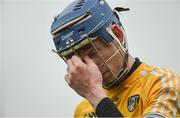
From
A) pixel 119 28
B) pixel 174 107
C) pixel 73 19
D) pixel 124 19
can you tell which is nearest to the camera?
pixel 174 107

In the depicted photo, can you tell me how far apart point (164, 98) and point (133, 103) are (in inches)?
5.6

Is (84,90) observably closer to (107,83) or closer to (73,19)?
(107,83)

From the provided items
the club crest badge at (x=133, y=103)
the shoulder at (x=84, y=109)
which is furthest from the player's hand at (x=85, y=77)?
the shoulder at (x=84, y=109)

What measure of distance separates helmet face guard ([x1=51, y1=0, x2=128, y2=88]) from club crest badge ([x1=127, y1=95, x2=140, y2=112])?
10 cm

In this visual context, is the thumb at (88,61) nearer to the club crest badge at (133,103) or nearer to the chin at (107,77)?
the chin at (107,77)

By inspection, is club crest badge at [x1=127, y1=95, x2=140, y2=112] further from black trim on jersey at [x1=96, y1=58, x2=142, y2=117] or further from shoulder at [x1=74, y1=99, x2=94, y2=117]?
shoulder at [x1=74, y1=99, x2=94, y2=117]

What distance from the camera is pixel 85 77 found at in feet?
4.53

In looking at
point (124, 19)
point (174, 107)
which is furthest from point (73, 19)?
point (124, 19)

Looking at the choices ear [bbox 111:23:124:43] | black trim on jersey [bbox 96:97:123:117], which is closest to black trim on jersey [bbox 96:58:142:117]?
black trim on jersey [bbox 96:97:123:117]

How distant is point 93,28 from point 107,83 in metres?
0.23

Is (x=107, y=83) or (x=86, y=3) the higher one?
(x=86, y=3)

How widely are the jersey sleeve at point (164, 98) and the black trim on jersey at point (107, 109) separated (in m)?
0.12

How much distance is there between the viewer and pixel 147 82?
1.42 metres

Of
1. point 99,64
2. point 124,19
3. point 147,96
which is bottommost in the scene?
point 124,19
